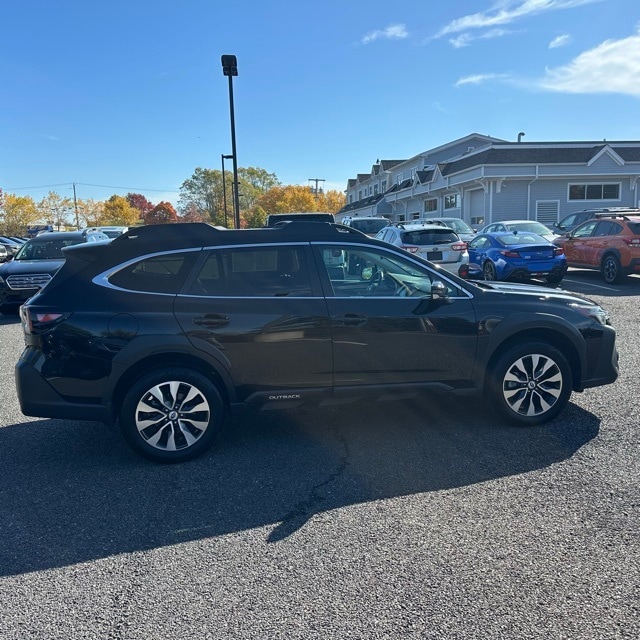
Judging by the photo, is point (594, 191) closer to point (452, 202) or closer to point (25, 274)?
point (452, 202)

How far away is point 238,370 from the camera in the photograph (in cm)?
423

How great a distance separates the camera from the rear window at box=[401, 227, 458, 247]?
1385 centimetres

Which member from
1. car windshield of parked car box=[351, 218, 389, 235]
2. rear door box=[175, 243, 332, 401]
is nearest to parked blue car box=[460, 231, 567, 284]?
car windshield of parked car box=[351, 218, 389, 235]

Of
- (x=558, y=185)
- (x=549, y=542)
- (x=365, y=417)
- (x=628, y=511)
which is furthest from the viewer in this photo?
(x=558, y=185)

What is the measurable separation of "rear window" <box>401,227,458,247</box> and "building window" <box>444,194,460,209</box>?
21962mm

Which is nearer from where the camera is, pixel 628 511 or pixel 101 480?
pixel 628 511

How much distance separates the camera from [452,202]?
3619cm

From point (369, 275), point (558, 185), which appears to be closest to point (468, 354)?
point (369, 275)

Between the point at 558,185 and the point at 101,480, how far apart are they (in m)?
31.0

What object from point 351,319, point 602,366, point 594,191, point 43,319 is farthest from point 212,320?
point 594,191

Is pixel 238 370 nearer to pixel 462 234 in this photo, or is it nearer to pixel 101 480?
pixel 101 480

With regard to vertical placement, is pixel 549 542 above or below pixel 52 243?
below

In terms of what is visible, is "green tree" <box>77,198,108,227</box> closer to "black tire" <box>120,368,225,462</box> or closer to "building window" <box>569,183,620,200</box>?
"building window" <box>569,183,620,200</box>

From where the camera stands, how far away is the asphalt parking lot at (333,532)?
2.52 meters
